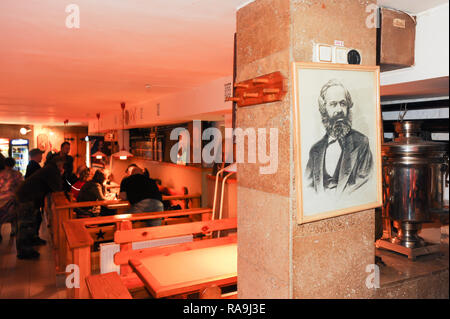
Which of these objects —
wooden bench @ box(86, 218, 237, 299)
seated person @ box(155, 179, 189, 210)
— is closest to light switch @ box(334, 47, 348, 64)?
wooden bench @ box(86, 218, 237, 299)

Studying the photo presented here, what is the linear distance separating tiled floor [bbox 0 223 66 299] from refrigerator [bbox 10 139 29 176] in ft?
4.41

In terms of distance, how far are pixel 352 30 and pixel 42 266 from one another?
4976 millimetres

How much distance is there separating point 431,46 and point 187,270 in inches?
85.2

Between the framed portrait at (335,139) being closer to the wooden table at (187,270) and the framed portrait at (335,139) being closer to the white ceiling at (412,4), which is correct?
the white ceiling at (412,4)

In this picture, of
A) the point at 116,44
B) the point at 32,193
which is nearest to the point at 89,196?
the point at 32,193

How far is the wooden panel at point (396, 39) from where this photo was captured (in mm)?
1768

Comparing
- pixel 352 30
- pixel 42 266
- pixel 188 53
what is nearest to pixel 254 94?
pixel 352 30

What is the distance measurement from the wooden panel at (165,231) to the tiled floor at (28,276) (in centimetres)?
143

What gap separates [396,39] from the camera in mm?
1781

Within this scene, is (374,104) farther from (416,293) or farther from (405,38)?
(416,293)

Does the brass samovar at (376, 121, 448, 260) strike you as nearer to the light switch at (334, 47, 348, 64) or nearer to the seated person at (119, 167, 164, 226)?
the light switch at (334, 47, 348, 64)

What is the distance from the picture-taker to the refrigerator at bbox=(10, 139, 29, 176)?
5895 millimetres

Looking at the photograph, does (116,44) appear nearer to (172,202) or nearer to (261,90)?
(261,90)

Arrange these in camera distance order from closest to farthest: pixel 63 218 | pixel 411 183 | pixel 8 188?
pixel 411 183
pixel 63 218
pixel 8 188
